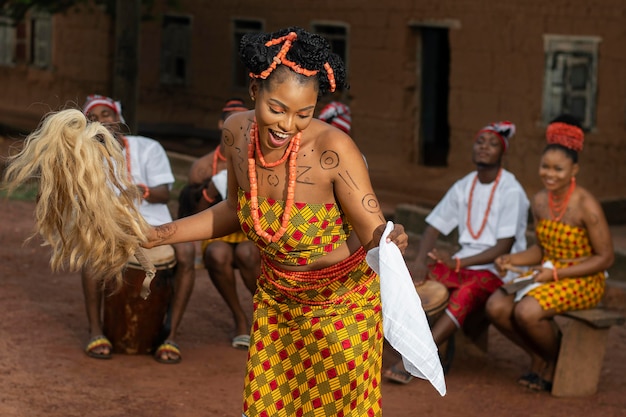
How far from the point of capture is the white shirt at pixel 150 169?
7.49 metres

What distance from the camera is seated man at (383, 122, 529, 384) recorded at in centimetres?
709

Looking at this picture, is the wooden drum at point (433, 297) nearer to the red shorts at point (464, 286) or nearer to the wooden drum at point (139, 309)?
the red shorts at point (464, 286)

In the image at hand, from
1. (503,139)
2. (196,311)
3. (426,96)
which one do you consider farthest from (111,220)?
(426,96)

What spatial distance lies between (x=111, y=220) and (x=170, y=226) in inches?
11.9

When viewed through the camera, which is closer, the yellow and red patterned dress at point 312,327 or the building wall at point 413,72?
the yellow and red patterned dress at point 312,327

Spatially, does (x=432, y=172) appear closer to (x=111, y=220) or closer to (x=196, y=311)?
(x=196, y=311)

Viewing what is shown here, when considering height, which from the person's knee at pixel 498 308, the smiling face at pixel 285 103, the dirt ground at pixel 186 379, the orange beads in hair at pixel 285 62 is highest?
the orange beads in hair at pixel 285 62

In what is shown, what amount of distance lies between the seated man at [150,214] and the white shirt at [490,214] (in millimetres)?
1608

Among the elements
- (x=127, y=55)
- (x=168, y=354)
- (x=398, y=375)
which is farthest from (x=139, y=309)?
(x=127, y=55)

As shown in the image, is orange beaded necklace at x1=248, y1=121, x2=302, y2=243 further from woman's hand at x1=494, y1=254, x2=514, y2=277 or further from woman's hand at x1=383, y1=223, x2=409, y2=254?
woman's hand at x1=494, y1=254, x2=514, y2=277

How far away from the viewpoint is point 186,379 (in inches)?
275

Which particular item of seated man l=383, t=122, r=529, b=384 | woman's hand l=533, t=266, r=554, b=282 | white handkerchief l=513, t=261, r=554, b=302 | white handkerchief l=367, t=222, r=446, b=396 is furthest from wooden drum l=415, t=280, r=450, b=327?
white handkerchief l=367, t=222, r=446, b=396

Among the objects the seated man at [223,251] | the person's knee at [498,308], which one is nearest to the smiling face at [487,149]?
the person's knee at [498,308]

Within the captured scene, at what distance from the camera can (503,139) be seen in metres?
7.45
